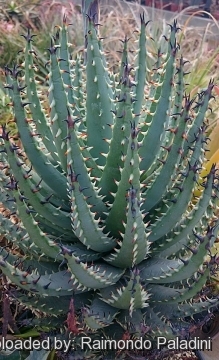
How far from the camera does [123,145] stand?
99cm

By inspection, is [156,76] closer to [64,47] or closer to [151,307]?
[64,47]

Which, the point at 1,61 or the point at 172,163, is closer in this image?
the point at 172,163

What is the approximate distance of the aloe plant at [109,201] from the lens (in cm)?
97

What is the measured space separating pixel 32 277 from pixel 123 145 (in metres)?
0.37

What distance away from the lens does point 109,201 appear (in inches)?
44.1

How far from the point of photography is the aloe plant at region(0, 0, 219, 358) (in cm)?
97

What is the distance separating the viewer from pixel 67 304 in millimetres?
1129

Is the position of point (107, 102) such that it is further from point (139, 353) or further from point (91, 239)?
point (139, 353)

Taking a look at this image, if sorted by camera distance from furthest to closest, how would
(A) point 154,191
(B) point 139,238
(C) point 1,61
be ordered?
(C) point 1,61 < (A) point 154,191 < (B) point 139,238

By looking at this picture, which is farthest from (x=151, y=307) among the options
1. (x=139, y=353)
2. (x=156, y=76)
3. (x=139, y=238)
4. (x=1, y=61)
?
(x=1, y=61)

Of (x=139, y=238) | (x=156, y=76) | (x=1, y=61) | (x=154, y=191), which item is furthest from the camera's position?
(x=1, y=61)

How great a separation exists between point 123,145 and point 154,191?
16 centimetres

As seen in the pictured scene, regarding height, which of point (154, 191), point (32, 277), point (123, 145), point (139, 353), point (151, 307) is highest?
point (123, 145)

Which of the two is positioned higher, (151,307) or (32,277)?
(32,277)
